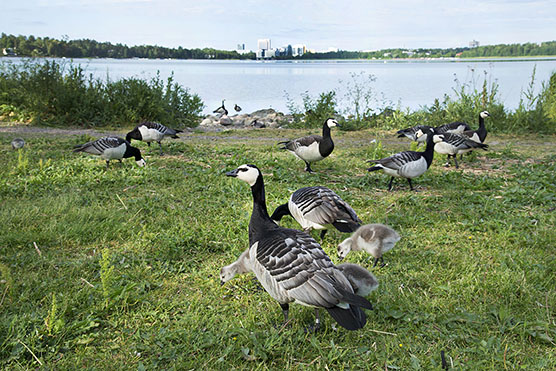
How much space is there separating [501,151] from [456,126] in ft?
5.06

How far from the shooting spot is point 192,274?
4090mm

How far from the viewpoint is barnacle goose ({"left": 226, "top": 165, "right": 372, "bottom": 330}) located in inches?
113

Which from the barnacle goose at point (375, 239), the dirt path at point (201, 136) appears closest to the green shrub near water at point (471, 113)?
the dirt path at point (201, 136)

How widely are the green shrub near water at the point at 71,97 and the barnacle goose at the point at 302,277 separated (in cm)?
1151

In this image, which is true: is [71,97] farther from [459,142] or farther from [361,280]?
[361,280]

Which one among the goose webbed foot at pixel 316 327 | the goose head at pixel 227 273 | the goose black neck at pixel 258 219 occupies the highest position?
the goose black neck at pixel 258 219

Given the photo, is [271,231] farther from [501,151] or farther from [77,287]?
[501,151]

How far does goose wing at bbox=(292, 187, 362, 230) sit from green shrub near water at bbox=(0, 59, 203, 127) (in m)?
10.4

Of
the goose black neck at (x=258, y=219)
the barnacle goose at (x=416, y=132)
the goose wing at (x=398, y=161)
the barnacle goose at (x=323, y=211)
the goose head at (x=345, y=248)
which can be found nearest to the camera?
the goose black neck at (x=258, y=219)

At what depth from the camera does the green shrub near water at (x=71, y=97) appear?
1316 cm

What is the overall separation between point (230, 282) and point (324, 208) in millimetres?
1289

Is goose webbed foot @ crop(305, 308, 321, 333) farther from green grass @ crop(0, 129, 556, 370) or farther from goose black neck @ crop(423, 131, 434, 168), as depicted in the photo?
goose black neck @ crop(423, 131, 434, 168)

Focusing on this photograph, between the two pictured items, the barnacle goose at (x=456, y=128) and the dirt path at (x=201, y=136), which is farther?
the dirt path at (x=201, y=136)

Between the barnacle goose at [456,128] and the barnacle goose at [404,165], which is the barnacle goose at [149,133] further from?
the barnacle goose at [456,128]
